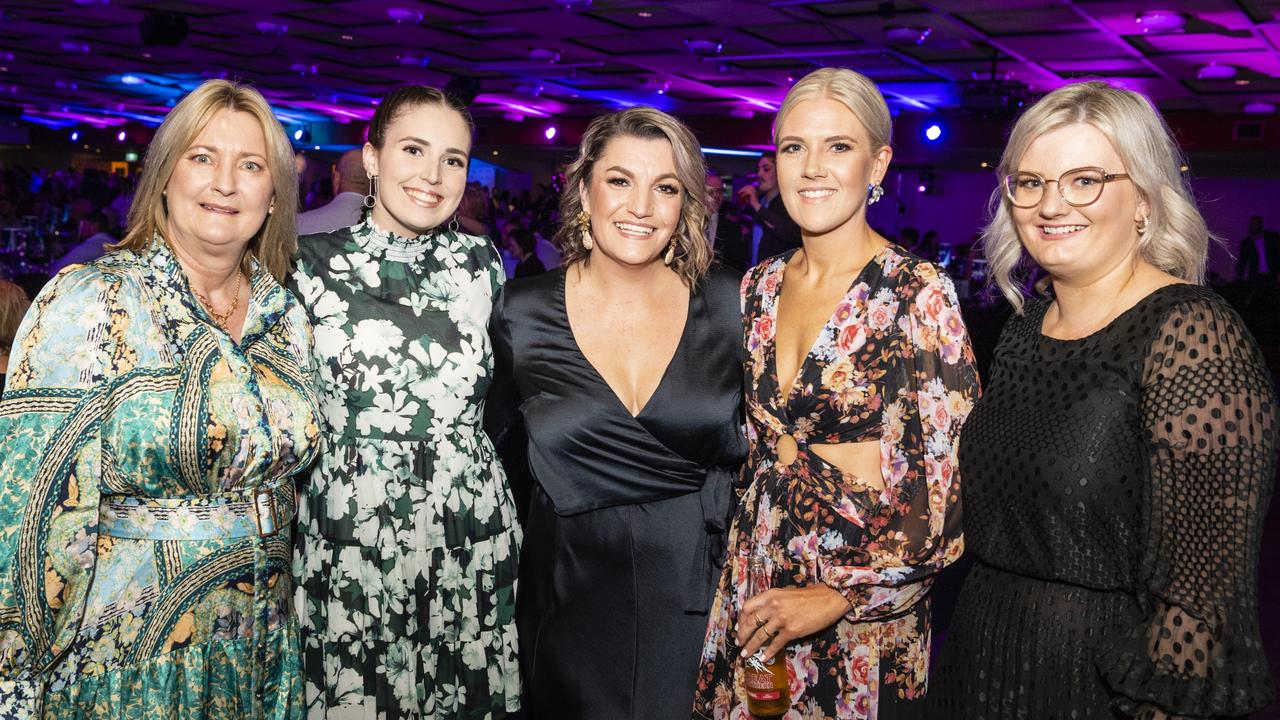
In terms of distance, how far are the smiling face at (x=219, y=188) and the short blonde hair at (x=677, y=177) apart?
28.7 inches

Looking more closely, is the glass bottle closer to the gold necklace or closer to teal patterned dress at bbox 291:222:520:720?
teal patterned dress at bbox 291:222:520:720

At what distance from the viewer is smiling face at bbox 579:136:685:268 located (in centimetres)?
229

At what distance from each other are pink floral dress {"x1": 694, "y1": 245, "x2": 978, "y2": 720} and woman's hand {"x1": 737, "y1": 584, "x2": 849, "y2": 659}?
0.09 feet

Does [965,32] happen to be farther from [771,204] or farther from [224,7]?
[224,7]

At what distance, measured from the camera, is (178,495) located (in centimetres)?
188

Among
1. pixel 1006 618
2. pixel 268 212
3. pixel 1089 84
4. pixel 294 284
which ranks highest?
pixel 1089 84

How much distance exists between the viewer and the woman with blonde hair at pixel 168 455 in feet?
5.65

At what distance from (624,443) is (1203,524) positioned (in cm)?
117

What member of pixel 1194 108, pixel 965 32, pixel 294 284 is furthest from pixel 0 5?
pixel 1194 108

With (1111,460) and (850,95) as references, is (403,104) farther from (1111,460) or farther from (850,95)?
(1111,460)

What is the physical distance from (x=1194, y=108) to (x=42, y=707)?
52.3 feet

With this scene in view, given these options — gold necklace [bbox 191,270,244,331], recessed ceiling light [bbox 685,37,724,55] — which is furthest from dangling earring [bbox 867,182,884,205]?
recessed ceiling light [bbox 685,37,724,55]

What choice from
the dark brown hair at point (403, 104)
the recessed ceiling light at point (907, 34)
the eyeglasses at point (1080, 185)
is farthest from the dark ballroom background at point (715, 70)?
the dark brown hair at point (403, 104)

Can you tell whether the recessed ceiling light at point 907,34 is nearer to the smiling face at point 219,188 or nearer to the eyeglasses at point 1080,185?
the eyeglasses at point 1080,185
